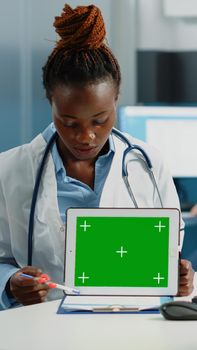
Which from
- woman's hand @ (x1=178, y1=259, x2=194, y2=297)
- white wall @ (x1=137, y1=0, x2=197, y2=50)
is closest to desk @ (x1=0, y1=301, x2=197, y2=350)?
woman's hand @ (x1=178, y1=259, x2=194, y2=297)

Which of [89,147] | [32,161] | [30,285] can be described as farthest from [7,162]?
[30,285]

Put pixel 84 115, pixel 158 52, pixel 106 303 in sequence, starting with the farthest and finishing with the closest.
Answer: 1. pixel 158 52
2. pixel 84 115
3. pixel 106 303

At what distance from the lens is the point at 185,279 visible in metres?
1.75

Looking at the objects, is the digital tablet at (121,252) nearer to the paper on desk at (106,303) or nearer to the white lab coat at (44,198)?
the paper on desk at (106,303)

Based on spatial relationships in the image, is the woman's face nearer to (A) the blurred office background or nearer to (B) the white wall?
(A) the blurred office background

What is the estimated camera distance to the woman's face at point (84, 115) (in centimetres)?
184

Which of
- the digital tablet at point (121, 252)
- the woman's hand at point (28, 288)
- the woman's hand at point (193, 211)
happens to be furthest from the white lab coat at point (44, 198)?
the woman's hand at point (193, 211)

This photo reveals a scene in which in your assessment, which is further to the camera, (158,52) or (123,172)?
(158,52)

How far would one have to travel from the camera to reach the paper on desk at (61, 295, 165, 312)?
1.66 metres

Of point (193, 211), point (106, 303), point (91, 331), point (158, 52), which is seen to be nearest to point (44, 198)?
point (106, 303)

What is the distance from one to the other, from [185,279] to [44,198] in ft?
1.29

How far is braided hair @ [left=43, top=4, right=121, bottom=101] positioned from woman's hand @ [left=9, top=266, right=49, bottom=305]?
0.41 m

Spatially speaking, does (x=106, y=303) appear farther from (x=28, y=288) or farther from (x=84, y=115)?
(x=84, y=115)

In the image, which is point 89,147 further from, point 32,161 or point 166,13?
point 166,13
